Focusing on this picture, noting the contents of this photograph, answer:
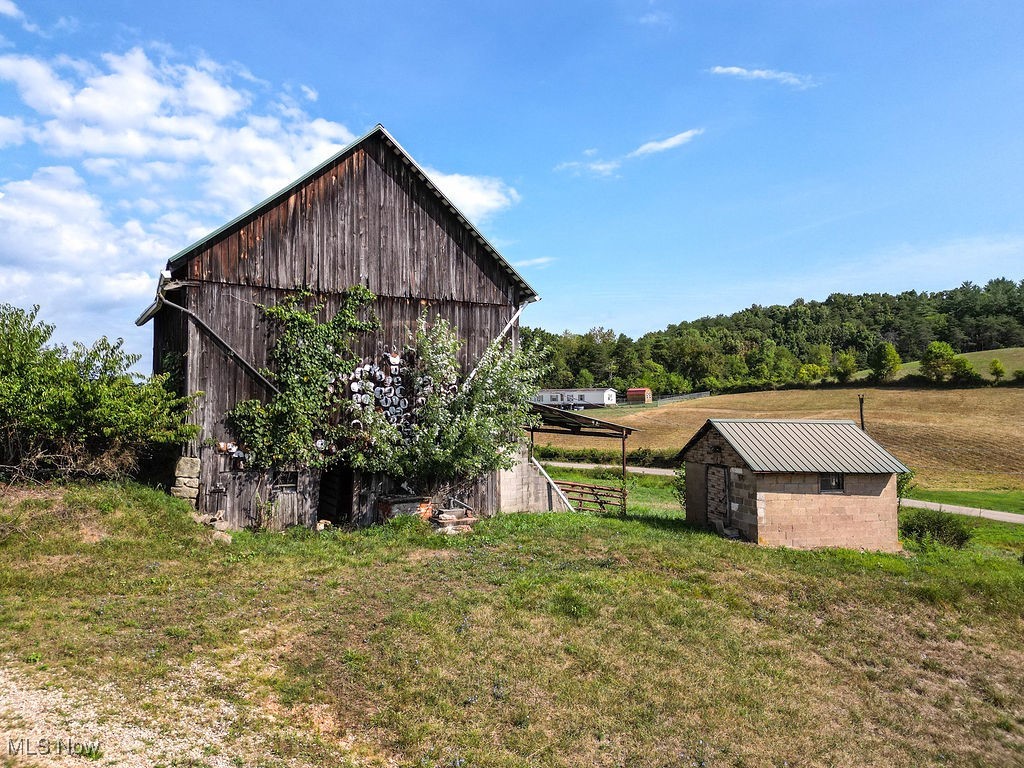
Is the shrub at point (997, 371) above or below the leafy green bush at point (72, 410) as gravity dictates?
above

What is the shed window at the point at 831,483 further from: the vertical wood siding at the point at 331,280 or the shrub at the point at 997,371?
the shrub at the point at 997,371

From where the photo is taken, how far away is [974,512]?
3219 centimetres

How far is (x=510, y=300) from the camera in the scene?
70.2ft

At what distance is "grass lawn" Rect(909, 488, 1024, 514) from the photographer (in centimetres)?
3435

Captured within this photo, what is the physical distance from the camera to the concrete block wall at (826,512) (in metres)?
18.6

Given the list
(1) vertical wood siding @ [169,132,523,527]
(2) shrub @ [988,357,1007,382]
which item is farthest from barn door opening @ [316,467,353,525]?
(2) shrub @ [988,357,1007,382]

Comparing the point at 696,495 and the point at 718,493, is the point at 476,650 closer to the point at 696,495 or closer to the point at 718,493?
the point at 718,493

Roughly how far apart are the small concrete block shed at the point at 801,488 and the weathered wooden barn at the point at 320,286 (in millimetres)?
7764

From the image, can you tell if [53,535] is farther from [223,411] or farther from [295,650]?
[295,650]

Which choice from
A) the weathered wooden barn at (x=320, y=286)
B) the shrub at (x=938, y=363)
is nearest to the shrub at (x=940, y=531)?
the weathered wooden barn at (x=320, y=286)

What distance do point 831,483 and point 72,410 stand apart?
2129 centimetres

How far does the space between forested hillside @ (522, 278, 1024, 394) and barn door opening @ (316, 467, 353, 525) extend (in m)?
76.7

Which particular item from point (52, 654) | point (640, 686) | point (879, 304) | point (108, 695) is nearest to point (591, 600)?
point (640, 686)

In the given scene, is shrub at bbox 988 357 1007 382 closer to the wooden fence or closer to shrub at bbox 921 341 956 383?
shrub at bbox 921 341 956 383
